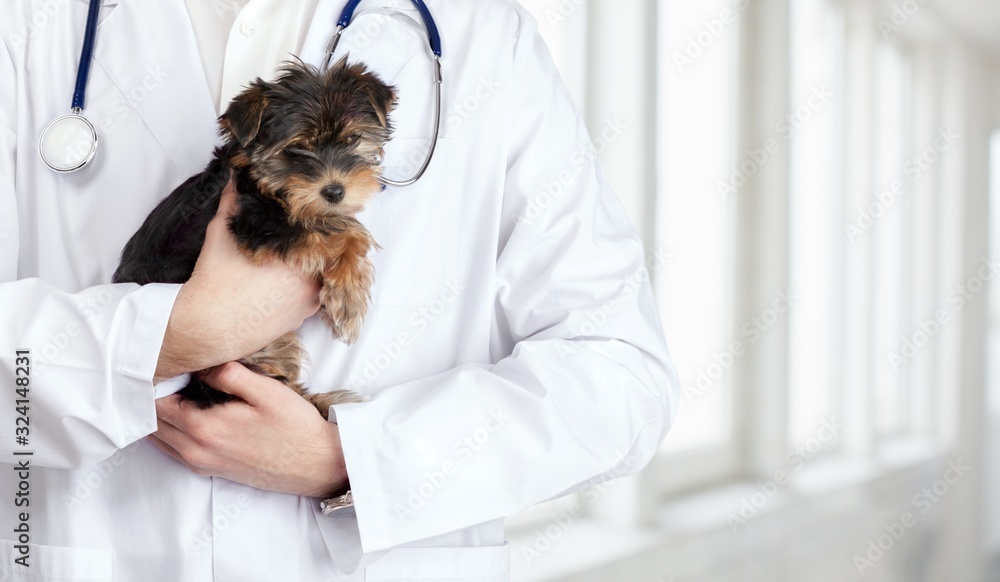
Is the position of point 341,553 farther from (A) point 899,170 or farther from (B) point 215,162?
(A) point 899,170

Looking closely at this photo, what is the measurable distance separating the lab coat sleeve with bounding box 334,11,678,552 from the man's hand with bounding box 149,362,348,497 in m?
0.05

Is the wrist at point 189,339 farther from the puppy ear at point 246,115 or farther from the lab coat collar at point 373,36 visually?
the lab coat collar at point 373,36

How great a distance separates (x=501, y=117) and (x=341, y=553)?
0.78 metres

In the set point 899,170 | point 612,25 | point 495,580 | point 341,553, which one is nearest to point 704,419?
point 899,170

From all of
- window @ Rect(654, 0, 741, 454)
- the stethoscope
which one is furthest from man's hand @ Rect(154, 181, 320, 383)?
window @ Rect(654, 0, 741, 454)

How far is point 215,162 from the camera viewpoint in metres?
1.13

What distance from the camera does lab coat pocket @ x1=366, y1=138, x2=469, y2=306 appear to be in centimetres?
124

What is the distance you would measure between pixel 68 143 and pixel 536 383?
2.76ft

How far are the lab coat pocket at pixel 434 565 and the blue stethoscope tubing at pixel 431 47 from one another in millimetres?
616

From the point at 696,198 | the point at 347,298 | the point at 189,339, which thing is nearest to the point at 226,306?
the point at 189,339

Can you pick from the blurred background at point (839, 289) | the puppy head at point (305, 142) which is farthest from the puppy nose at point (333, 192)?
the blurred background at point (839, 289)

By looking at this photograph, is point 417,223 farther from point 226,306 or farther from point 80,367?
point 80,367

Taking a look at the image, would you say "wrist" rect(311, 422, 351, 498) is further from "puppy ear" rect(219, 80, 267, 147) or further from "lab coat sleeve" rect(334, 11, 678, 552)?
"puppy ear" rect(219, 80, 267, 147)

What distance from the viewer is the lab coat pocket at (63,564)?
1136 mm
